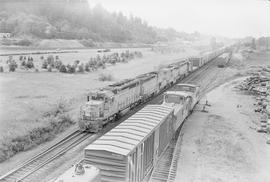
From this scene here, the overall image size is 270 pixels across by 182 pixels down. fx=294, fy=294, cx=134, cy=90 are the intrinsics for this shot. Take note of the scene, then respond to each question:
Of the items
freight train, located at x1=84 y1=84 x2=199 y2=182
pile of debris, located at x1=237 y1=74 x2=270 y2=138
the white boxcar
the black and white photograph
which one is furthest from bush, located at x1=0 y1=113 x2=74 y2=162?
pile of debris, located at x1=237 y1=74 x2=270 y2=138

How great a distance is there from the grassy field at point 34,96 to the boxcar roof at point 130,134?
998cm

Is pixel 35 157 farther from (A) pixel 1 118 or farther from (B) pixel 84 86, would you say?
(B) pixel 84 86

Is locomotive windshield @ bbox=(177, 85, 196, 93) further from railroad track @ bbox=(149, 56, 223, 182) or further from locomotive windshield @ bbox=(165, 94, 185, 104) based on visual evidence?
railroad track @ bbox=(149, 56, 223, 182)

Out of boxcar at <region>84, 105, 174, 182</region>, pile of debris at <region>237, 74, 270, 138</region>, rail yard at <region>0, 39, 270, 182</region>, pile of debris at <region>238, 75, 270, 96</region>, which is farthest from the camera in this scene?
pile of debris at <region>238, 75, 270, 96</region>

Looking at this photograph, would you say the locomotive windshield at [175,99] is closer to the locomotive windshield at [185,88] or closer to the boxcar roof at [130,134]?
the locomotive windshield at [185,88]

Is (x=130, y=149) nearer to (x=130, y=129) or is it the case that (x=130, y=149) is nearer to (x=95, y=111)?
(x=130, y=129)

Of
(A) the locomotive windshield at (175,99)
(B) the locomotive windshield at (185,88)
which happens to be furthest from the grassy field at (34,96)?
(B) the locomotive windshield at (185,88)

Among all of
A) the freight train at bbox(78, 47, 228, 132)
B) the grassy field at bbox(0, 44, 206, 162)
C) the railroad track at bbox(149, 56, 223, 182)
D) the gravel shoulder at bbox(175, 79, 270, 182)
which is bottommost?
the gravel shoulder at bbox(175, 79, 270, 182)

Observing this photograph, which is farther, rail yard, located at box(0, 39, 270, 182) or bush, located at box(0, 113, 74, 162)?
bush, located at box(0, 113, 74, 162)

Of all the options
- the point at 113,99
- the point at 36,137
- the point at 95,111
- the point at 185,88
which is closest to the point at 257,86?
the point at 185,88

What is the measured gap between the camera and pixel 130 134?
13.9 meters

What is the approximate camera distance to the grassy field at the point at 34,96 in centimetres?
2425

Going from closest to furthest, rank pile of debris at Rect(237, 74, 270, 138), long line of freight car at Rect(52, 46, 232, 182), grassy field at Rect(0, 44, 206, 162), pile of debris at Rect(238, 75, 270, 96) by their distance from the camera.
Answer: long line of freight car at Rect(52, 46, 232, 182) < grassy field at Rect(0, 44, 206, 162) < pile of debris at Rect(237, 74, 270, 138) < pile of debris at Rect(238, 75, 270, 96)

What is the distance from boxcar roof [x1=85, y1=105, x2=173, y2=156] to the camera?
40.3 feet
